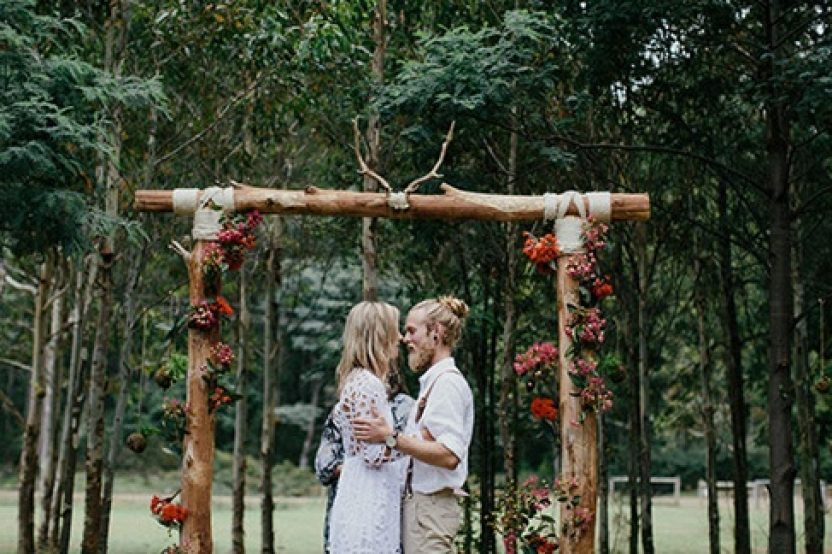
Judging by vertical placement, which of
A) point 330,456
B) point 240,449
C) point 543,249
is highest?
point 543,249

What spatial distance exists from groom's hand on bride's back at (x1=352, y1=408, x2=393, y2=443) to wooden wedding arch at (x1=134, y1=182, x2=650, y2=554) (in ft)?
7.79

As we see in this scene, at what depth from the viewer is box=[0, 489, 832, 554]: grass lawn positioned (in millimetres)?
17625

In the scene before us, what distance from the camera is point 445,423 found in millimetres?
4566

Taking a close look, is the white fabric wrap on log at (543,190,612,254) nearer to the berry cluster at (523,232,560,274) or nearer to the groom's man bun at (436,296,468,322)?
the berry cluster at (523,232,560,274)

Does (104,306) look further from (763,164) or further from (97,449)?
(763,164)

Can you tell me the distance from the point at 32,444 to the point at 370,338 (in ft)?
32.2

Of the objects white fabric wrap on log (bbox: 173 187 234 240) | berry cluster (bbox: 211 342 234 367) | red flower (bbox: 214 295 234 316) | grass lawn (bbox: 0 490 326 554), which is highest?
white fabric wrap on log (bbox: 173 187 234 240)

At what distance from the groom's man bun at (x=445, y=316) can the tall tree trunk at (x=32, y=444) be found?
854 cm

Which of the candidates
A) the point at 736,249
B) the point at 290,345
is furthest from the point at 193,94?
the point at 290,345

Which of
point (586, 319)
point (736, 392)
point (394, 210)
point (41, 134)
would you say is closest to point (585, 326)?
point (586, 319)

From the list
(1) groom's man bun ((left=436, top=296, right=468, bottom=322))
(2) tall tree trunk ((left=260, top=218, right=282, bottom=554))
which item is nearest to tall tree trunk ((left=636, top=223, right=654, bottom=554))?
(2) tall tree trunk ((left=260, top=218, right=282, bottom=554))

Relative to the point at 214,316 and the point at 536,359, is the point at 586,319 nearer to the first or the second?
the point at 536,359

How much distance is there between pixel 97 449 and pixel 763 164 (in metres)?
7.36

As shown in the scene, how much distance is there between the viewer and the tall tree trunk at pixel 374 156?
10.0m
